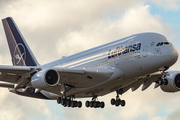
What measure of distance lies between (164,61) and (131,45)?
3.25 metres

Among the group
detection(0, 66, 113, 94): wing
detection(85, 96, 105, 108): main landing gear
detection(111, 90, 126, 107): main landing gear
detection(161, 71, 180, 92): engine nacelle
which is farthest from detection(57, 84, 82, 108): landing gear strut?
detection(161, 71, 180, 92): engine nacelle

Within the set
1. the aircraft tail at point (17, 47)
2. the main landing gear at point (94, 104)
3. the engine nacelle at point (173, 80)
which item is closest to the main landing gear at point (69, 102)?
the main landing gear at point (94, 104)

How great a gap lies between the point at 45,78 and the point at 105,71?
207 inches

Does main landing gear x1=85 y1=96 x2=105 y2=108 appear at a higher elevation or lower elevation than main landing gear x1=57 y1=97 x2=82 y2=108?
higher

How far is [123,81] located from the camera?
32.6m

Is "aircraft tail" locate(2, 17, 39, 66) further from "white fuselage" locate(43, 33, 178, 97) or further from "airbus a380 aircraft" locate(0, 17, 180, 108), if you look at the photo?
"white fuselage" locate(43, 33, 178, 97)

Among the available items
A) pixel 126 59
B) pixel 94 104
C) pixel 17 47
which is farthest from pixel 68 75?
pixel 17 47

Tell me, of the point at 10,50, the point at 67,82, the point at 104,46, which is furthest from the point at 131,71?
the point at 10,50

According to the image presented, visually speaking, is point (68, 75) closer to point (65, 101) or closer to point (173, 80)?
point (65, 101)

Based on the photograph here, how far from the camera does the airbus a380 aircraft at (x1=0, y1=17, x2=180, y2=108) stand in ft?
99.2

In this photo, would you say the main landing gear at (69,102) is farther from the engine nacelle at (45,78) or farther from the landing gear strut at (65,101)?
the engine nacelle at (45,78)

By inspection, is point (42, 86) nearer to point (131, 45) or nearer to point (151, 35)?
point (131, 45)

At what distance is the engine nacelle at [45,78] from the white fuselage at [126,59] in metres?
3.43

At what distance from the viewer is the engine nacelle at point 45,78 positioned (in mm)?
30109
